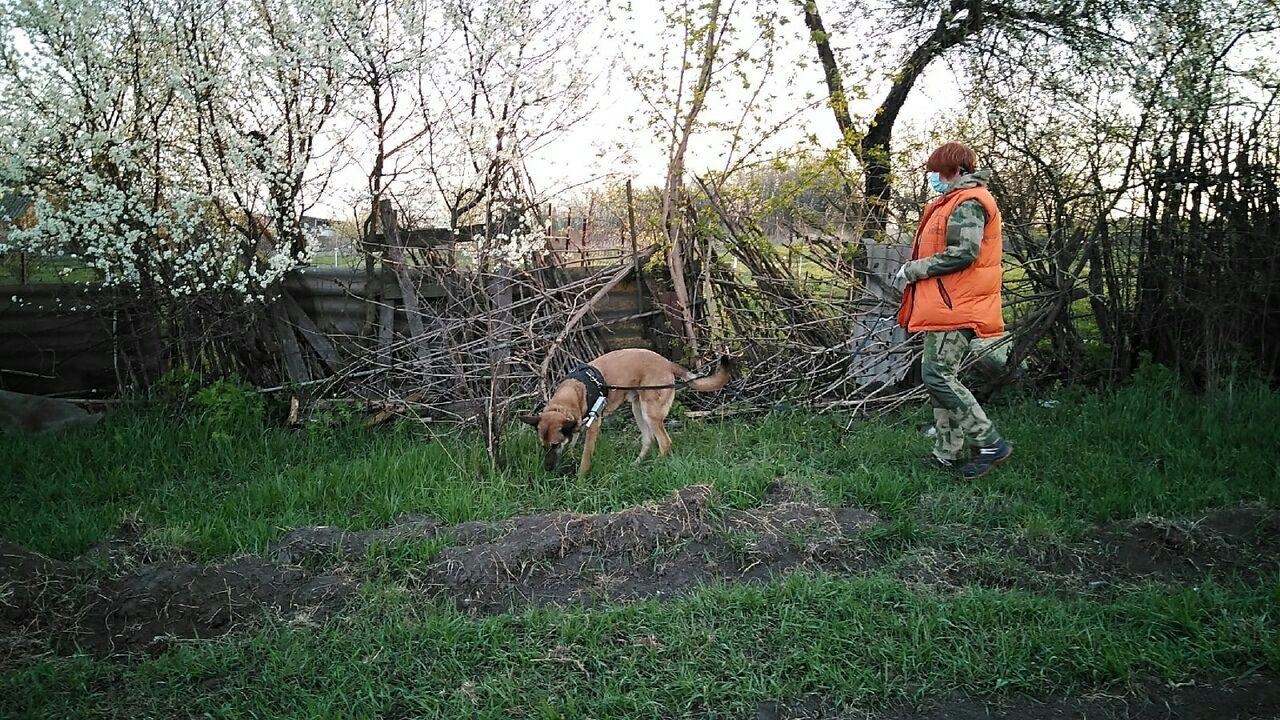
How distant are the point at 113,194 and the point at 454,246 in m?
2.59

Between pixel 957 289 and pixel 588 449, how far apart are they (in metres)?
2.68

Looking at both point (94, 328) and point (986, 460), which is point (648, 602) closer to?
point (986, 460)

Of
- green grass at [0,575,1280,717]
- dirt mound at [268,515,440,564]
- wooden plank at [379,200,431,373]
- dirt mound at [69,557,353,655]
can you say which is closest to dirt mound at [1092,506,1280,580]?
green grass at [0,575,1280,717]

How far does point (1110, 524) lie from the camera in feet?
16.2

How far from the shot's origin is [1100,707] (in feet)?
11.1

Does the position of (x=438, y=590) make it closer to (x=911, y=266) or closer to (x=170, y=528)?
(x=170, y=528)

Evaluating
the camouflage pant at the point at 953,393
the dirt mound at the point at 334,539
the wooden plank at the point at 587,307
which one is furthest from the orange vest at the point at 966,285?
the dirt mound at the point at 334,539

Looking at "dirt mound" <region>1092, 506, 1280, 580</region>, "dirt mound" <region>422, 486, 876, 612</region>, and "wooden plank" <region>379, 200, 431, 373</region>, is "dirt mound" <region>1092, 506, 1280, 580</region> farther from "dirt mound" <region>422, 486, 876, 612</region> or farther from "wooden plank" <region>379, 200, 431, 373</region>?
"wooden plank" <region>379, 200, 431, 373</region>

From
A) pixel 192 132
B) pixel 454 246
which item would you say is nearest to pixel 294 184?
pixel 192 132

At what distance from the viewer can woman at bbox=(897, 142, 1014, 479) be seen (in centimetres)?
550

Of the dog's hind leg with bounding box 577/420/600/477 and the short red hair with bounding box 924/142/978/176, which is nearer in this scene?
the short red hair with bounding box 924/142/978/176

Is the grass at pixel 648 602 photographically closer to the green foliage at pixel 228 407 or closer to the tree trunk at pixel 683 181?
the green foliage at pixel 228 407

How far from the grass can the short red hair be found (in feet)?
6.63

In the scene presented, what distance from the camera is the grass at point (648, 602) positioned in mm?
3484
